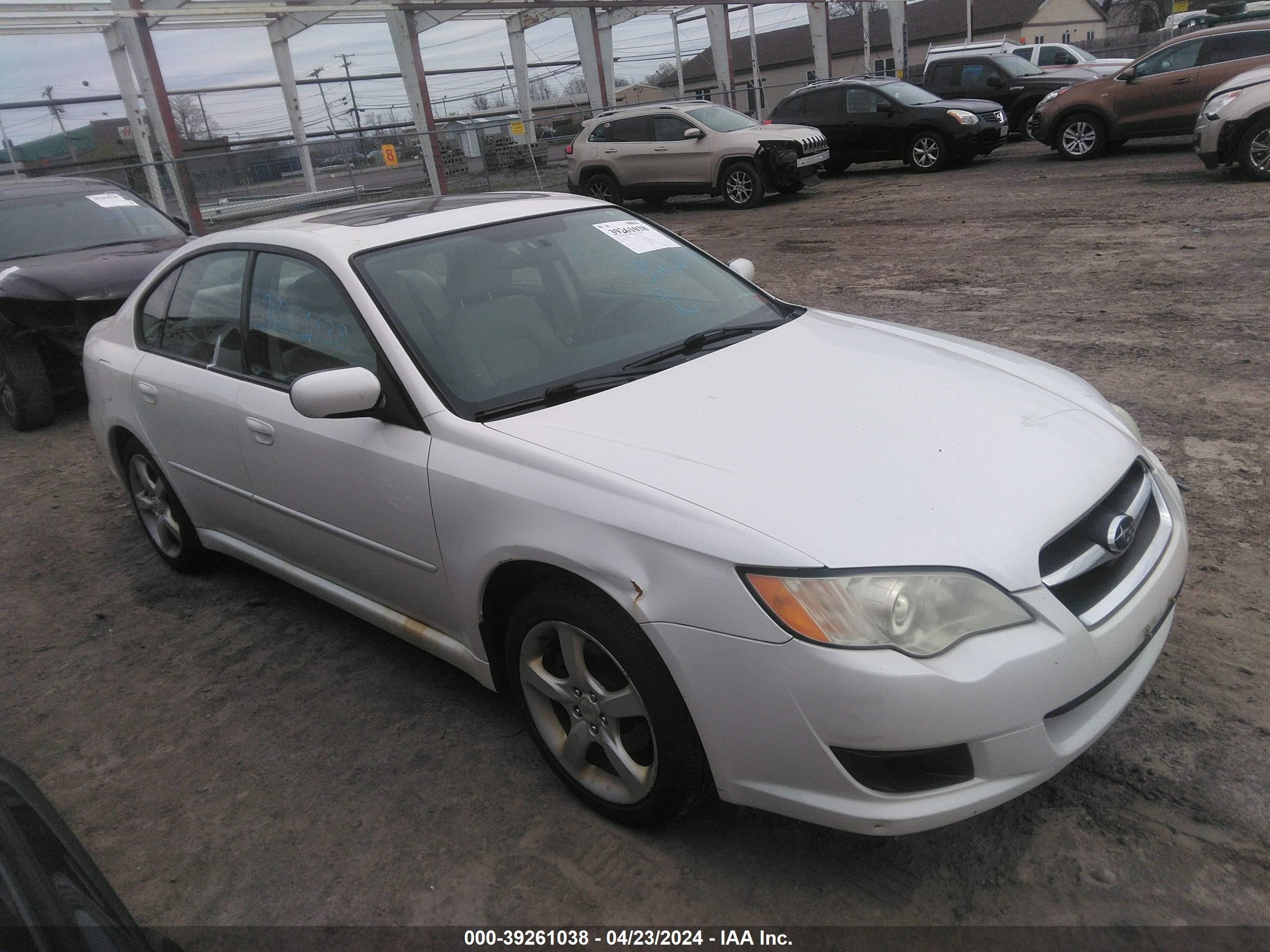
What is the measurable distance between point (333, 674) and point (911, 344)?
240 centimetres

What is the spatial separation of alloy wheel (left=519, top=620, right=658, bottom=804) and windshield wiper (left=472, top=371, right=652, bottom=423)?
629 millimetres

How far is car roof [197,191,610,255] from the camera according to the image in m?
3.25

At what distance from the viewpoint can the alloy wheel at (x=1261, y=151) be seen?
1088cm

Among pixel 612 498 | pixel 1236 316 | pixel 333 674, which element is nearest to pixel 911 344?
pixel 612 498

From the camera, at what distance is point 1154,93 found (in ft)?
45.4

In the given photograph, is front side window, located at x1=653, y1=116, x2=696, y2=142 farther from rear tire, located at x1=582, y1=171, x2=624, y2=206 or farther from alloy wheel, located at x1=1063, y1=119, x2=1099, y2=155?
alloy wheel, located at x1=1063, y1=119, x2=1099, y2=155

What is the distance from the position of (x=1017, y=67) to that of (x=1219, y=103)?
814cm

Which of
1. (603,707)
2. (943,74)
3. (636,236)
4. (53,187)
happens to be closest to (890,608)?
(603,707)

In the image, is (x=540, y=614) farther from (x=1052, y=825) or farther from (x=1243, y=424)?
(x=1243, y=424)

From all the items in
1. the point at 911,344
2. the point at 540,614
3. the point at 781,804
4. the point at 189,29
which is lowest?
the point at 781,804

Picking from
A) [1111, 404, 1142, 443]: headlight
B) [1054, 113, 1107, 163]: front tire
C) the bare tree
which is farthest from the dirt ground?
the bare tree

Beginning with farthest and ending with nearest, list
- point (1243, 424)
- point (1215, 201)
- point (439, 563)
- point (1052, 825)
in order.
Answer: point (1215, 201) < point (1243, 424) < point (439, 563) < point (1052, 825)

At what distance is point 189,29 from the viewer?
63.5ft

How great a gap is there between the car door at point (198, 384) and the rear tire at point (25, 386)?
3.73 metres
